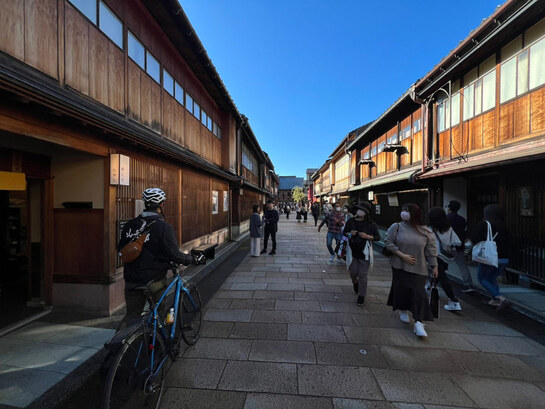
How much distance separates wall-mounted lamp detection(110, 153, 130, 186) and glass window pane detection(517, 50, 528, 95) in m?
9.76

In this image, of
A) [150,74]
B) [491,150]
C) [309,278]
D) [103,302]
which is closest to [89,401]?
[103,302]

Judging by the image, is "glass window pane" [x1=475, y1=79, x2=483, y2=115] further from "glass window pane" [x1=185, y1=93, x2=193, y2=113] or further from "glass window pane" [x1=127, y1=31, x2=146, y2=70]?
"glass window pane" [x1=127, y1=31, x2=146, y2=70]

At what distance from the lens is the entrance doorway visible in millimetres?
4480

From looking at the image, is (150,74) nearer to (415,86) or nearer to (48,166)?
(48,166)

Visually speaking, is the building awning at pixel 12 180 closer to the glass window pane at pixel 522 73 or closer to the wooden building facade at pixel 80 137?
the wooden building facade at pixel 80 137

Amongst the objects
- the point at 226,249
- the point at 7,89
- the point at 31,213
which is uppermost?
the point at 7,89

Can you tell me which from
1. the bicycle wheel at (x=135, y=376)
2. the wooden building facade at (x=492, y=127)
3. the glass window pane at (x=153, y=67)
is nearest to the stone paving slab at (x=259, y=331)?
the bicycle wheel at (x=135, y=376)

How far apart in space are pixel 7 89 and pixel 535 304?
8.64 meters

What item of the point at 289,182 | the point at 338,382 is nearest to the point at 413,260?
the point at 338,382

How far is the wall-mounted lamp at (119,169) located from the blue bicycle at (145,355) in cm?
245

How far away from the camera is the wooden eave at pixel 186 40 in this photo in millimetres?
6207

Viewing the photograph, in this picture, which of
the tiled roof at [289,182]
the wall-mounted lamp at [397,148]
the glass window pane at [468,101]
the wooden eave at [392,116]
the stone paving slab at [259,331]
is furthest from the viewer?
the tiled roof at [289,182]

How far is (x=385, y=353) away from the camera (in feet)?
10.8

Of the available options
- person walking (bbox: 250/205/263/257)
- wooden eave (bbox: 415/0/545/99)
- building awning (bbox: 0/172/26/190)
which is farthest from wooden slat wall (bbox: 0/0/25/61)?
wooden eave (bbox: 415/0/545/99)
